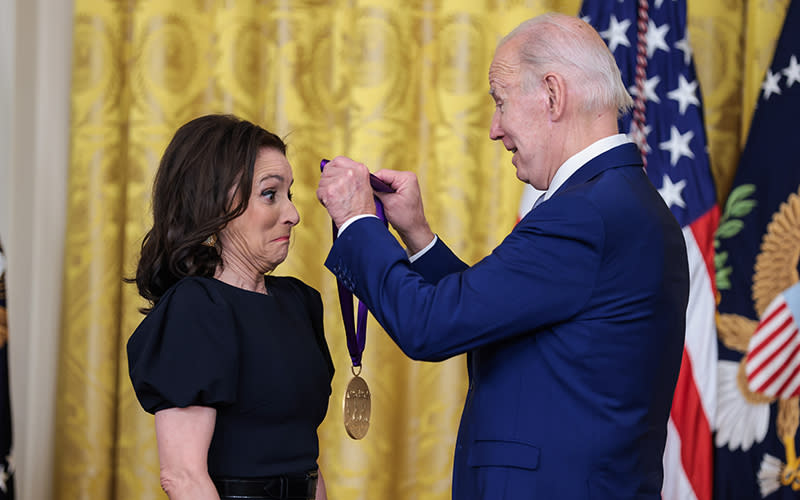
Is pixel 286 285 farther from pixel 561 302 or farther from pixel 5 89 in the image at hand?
pixel 5 89

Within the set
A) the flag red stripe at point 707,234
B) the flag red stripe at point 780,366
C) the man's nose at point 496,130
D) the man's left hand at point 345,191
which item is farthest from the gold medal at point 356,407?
the flag red stripe at point 780,366

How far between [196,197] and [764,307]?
7.14 feet

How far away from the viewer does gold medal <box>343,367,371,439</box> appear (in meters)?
2.05

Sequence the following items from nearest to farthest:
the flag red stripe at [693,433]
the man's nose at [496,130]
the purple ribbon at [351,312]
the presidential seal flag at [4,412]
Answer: the man's nose at [496,130], the purple ribbon at [351,312], the presidential seal flag at [4,412], the flag red stripe at [693,433]

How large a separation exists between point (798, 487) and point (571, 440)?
6.10 feet

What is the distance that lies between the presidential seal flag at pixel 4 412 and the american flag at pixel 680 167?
70.1 inches

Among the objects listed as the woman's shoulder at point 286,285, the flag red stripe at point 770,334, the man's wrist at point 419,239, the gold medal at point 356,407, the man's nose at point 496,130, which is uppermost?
the man's nose at point 496,130

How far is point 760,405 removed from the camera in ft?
10.2

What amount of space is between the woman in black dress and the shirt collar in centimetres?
59

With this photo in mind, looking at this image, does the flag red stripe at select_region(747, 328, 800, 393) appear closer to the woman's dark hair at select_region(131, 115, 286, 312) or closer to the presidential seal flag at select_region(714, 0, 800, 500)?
the presidential seal flag at select_region(714, 0, 800, 500)

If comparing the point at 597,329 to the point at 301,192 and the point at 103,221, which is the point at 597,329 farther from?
the point at 103,221

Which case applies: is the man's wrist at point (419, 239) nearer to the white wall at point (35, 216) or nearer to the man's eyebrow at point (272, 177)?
the man's eyebrow at point (272, 177)

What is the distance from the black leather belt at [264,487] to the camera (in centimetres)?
176

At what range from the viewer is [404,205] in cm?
206
